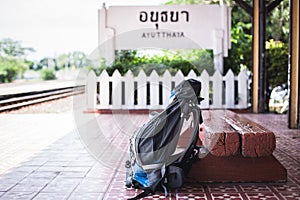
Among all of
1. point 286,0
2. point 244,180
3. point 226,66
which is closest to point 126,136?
point 244,180

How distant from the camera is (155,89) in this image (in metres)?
9.84

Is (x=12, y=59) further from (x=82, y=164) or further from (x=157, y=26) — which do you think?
(x=82, y=164)

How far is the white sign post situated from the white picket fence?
38.8 inches

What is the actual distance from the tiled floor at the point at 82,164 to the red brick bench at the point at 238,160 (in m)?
0.07

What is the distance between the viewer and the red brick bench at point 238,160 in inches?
154

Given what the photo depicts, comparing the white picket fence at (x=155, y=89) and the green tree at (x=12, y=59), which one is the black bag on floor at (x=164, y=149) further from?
the green tree at (x=12, y=59)

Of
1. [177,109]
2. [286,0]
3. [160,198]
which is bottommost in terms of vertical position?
[160,198]

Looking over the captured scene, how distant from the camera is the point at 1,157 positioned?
523 centimetres

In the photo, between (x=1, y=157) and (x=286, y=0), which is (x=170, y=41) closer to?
(x=286, y=0)

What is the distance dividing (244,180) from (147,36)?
7.17 meters

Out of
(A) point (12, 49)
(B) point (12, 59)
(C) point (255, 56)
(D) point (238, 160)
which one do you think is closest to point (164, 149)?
(D) point (238, 160)

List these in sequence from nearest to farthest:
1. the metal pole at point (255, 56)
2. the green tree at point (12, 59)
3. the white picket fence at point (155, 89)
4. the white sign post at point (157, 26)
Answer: the metal pole at point (255, 56) < the white picket fence at point (155, 89) < the white sign post at point (157, 26) < the green tree at point (12, 59)

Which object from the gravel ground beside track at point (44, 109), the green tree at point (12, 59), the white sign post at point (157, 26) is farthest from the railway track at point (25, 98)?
the green tree at point (12, 59)

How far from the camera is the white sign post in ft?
34.7
